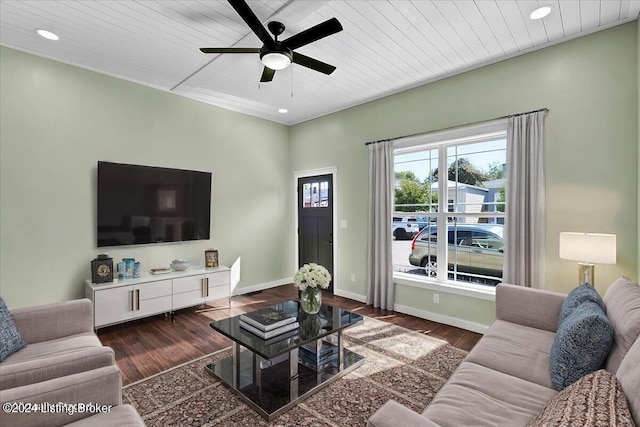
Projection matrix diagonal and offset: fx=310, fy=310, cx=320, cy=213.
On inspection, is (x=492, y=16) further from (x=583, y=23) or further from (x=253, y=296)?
(x=253, y=296)

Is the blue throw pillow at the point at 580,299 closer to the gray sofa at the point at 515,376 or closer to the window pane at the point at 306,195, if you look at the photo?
the gray sofa at the point at 515,376

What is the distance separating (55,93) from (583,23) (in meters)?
5.31

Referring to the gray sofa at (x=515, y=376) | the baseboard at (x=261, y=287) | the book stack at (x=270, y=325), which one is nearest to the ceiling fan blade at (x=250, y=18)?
the book stack at (x=270, y=325)

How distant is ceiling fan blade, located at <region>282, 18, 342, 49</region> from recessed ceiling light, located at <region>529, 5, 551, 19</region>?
1.74 m

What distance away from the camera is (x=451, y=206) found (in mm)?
3900

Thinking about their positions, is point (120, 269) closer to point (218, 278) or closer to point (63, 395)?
point (218, 278)

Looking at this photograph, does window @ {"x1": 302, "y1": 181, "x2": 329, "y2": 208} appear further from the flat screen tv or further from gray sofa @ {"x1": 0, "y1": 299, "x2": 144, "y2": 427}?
gray sofa @ {"x1": 0, "y1": 299, "x2": 144, "y2": 427}

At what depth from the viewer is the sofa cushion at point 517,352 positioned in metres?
1.77

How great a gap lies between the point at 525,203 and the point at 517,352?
1.73 m

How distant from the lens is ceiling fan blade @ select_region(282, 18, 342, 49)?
2123mm

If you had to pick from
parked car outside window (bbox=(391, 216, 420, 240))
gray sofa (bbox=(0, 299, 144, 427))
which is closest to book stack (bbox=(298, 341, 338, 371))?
gray sofa (bbox=(0, 299, 144, 427))

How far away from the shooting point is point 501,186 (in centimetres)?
349

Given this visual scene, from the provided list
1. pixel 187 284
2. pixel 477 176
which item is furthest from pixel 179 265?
pixel 477 176

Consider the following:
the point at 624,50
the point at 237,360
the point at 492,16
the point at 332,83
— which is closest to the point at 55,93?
the point at 332,83
